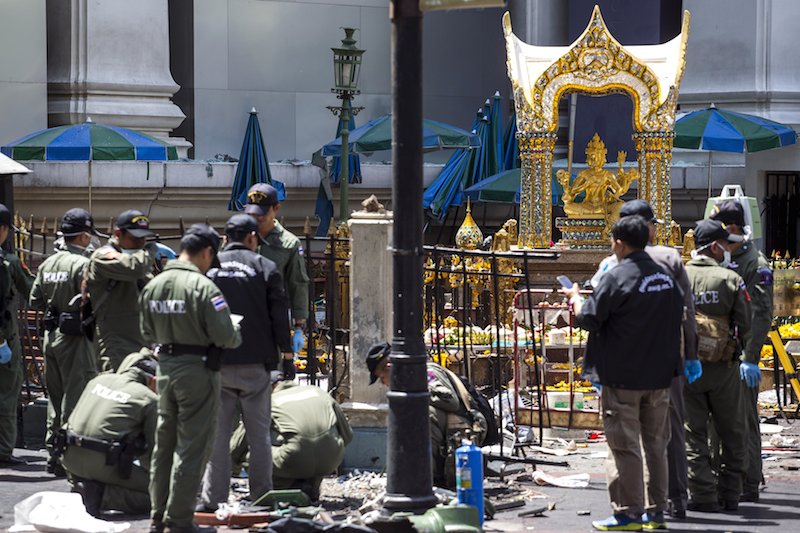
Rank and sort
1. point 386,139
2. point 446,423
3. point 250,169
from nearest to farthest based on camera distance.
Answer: point 446,423 < point 250,169 < point 386,139

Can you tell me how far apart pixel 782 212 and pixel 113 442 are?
1565 centimetres

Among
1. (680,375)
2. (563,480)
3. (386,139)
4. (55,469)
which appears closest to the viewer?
(680,375)

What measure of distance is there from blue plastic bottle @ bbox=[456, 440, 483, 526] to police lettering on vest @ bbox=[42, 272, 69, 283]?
10.9ft

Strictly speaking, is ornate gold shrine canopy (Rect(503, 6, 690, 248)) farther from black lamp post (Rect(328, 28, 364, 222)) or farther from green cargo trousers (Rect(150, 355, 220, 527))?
green cargo trousers (Rect(150, 355, 220, 527))

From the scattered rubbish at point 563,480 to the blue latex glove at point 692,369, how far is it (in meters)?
1.54

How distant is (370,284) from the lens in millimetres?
10578

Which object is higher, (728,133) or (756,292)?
(728,133)

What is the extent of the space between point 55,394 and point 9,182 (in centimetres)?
251

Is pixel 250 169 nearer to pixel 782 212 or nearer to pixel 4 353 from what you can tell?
pixel 782 212

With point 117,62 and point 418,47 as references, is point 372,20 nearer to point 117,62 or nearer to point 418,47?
point 117,62

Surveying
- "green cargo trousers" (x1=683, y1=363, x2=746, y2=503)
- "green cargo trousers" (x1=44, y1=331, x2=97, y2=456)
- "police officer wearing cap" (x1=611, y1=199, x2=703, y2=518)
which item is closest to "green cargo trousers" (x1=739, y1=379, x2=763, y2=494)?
"green cargo trousers" (x1=683, y1=363, x2=746, y2=503)

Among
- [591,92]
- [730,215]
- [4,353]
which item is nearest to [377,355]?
[730,215]

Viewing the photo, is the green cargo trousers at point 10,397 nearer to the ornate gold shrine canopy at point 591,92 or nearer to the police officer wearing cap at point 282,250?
the police officer wearing cap at point 282,250

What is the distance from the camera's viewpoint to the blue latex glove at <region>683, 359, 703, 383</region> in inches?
353
